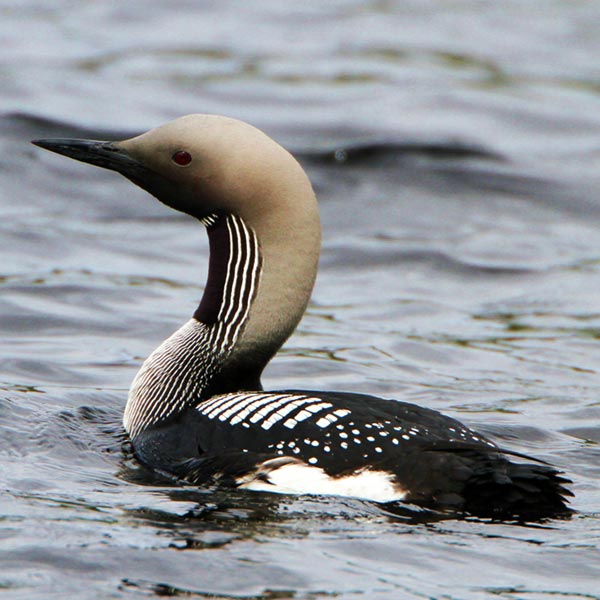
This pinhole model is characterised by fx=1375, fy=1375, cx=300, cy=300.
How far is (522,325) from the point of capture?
7672mm

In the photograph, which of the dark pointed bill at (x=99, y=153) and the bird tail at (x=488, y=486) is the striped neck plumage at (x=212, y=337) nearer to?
the dark pointed bill at (x=99, y=153)

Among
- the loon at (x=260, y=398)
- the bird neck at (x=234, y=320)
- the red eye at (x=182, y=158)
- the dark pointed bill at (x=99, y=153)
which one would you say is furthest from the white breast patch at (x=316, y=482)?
the dark pointed bill at (x=99, y=153)

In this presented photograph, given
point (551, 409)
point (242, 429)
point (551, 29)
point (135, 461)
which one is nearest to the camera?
point (242, 429)

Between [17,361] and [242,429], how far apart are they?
7.20 feet

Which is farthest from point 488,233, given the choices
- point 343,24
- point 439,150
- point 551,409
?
point 343,24

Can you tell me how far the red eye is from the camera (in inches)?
194

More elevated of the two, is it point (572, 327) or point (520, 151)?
point (520, 151)

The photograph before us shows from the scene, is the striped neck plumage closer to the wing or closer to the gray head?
the gray head

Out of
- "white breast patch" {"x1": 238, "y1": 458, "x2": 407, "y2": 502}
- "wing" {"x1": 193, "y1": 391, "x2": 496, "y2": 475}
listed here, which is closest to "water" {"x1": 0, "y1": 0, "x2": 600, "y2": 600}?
"white breast patch" {"x1": 238, "y1": 458, "x2": 407, "y2": 502}

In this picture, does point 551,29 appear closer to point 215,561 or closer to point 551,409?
point 551,409

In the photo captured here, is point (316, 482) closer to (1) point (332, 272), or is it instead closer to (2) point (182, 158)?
(2) point (182, 158)

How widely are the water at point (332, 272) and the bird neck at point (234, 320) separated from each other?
0.32m

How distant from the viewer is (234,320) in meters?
5.02

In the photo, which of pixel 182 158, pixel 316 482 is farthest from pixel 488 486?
pixel 182 158
